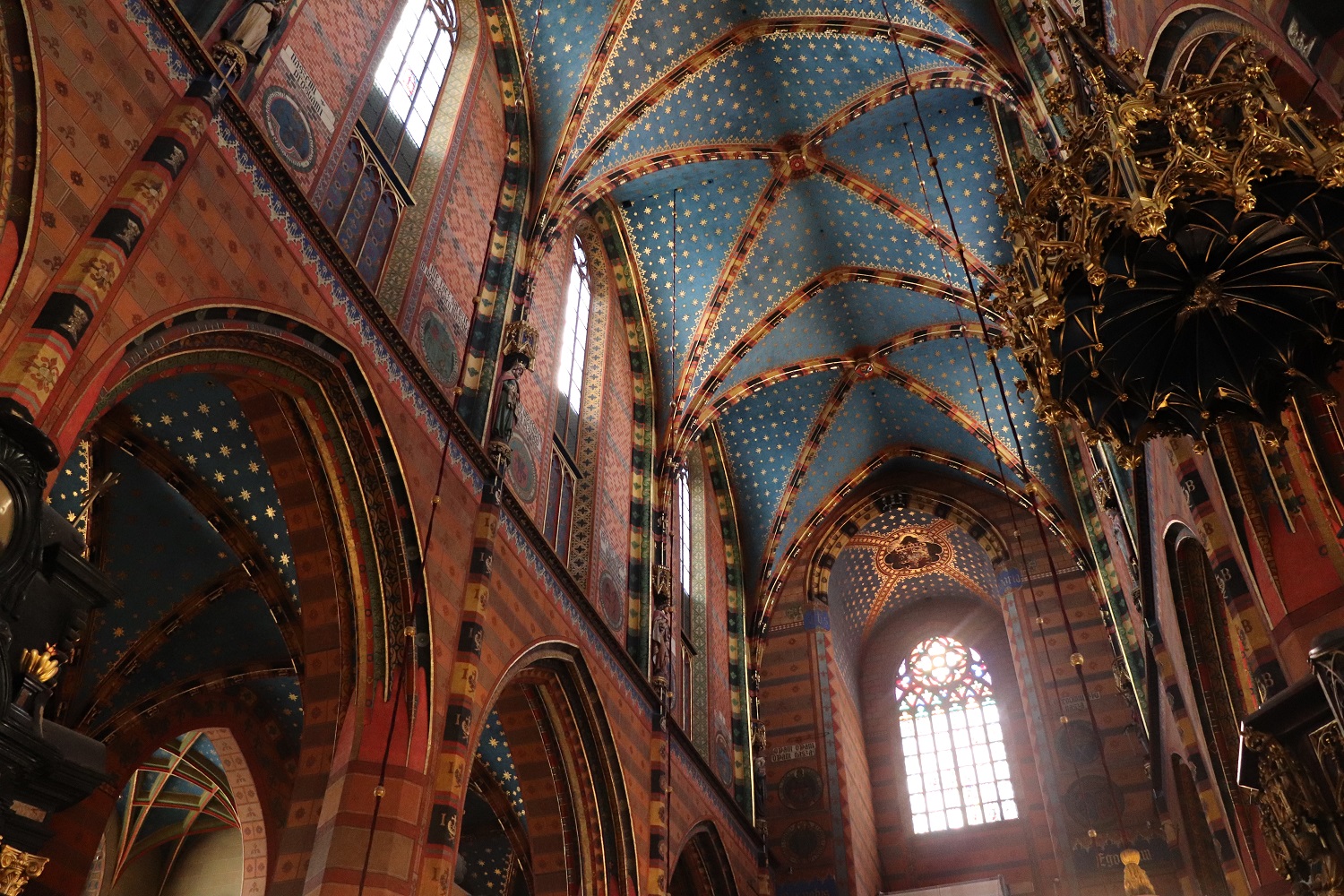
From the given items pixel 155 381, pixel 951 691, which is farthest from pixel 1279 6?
pixel 951 691

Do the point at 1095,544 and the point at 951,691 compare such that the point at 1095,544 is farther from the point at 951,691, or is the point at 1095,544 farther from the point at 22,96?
the point at 22,96

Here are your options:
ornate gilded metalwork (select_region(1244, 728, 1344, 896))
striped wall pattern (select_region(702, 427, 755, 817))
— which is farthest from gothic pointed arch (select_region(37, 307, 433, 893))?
striped wall pattern (select_region(702, 427, 755, 817))

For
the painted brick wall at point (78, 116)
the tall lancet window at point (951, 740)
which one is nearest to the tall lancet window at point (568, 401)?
the painted brick wall at point (78, 116)

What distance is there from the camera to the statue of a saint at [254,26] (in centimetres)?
748

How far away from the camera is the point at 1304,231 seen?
5855mm

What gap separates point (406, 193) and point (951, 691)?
15075 mm

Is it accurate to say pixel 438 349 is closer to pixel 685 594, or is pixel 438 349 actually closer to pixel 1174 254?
pixel 1174 254

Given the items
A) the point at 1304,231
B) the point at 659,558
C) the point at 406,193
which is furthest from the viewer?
the point at 659,558

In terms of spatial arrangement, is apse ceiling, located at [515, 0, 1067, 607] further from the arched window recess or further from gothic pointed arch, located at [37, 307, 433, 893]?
gothic pointed arch, located at [37, 307, 433, 893]

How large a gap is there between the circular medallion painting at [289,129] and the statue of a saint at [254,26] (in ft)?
1.37

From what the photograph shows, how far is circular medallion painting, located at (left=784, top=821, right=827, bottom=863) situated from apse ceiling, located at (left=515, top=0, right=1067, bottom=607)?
4.29 m

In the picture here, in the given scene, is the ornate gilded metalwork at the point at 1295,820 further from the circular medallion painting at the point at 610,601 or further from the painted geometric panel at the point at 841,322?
the painted geometric panel at the point at 841,322

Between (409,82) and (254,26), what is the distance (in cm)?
344

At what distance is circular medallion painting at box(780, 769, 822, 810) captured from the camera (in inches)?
719
